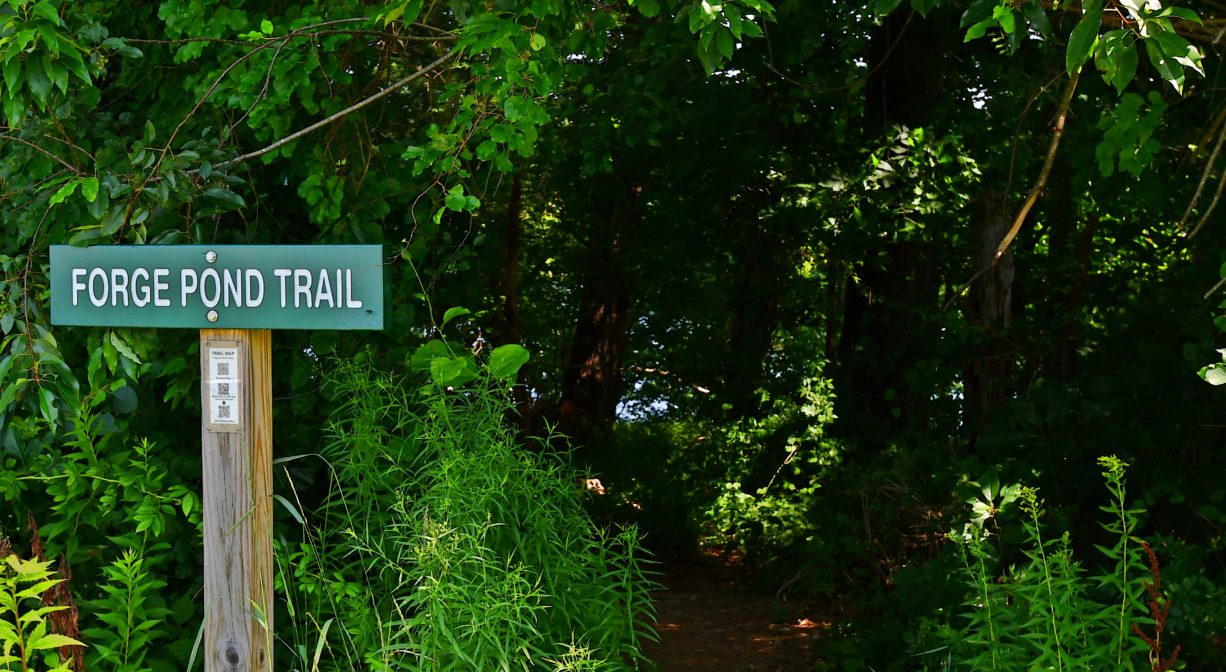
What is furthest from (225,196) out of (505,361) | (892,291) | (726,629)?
(892,291)

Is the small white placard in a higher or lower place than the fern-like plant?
higher

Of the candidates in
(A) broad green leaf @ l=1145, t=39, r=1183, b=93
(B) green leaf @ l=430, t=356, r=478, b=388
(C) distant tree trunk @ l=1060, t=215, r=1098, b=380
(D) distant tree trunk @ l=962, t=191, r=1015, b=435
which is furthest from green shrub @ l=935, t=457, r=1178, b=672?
(D) distant tree trunk @ l=962, t=191, r=1015, b=435

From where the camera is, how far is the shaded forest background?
13.5ft

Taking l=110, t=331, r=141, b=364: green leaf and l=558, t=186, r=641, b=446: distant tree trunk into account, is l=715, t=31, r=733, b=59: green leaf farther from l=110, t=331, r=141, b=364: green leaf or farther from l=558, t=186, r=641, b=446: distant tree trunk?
l=558, t=186, r=641, b=446: distant tree trunk

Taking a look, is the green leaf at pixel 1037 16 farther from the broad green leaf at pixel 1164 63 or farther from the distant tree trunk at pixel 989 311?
the distant tree trunk at pixel 989 311

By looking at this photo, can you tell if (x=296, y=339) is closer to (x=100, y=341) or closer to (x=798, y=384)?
(x=100, y=341)

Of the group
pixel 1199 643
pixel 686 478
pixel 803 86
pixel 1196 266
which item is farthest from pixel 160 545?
pixel 686 478

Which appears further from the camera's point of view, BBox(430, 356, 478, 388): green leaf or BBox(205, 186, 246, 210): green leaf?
BBox(430, 356, 478, 388): green leaf

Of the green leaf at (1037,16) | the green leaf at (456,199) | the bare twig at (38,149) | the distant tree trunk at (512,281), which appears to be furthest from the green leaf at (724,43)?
the distant tree trunk at (512,281)

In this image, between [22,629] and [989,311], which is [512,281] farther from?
[22,629]

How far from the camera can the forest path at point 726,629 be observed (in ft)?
24.7

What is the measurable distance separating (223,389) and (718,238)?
686 cm

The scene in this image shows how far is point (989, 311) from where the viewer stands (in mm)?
9484

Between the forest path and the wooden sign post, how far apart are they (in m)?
3.48
